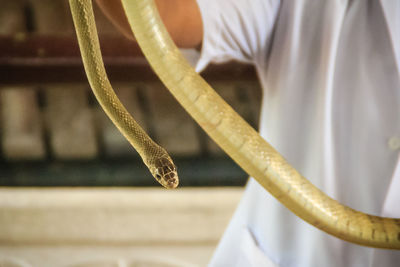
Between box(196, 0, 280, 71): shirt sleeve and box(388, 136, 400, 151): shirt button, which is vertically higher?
box(196, 0, 280, 71): shirt sleeve

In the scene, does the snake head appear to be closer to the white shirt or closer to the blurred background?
the white shirt

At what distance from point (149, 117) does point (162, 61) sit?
48.1 inches

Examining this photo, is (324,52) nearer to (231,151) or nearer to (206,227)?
(231,151)

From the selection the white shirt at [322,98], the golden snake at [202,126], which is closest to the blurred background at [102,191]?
the white shirt at [322,98]

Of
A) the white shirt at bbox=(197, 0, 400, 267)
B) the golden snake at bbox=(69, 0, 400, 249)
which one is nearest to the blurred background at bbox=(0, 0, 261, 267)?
the white shirt at bbox=(197, 0, 400, 267)

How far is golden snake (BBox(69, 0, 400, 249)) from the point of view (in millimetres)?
255

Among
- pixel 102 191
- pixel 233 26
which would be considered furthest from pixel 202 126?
pixel 102 191

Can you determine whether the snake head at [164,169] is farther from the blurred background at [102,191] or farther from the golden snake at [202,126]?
the blurred background at [102,191]

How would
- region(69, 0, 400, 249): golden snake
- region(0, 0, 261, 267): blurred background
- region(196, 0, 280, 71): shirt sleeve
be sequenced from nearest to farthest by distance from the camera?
region(69, 0, 400, 249): golden snake
region(196, 0, 280, 71): shirt sleeve
region(0, 0, 261, 267): blurred background

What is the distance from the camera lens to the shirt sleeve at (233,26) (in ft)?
1.39

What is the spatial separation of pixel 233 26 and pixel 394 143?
208mm

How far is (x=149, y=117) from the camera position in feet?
4.82

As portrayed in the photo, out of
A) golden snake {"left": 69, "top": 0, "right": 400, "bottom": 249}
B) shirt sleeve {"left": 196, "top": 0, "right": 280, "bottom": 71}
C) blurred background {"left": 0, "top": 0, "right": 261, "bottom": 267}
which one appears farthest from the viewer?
blurred background {"left": 0, "top": 0, "right": 261, "bottom": 267}

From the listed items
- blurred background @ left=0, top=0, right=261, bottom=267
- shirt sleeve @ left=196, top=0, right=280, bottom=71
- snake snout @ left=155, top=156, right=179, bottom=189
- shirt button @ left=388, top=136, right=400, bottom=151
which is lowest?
blurred background @ left=0, top=0, right=261, bottom=267
